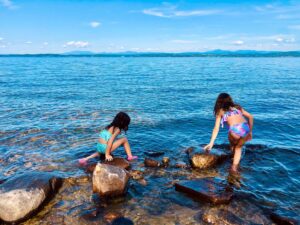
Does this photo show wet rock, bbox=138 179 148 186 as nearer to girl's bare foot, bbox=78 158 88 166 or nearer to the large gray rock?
the large gray rock

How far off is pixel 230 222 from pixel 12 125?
13.3m

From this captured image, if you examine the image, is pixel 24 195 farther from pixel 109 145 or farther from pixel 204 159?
pixel 204 159

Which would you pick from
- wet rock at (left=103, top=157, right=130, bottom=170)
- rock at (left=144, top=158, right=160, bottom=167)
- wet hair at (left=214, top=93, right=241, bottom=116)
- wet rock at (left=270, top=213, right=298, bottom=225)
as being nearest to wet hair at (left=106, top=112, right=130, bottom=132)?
wet rock at (left=103, top=157, right=130, bottom=170)

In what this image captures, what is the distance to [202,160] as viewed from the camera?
9953 millimetres

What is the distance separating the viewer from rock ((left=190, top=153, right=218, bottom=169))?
9920 mm

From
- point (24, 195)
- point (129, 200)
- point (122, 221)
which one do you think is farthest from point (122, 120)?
point (24, 195)

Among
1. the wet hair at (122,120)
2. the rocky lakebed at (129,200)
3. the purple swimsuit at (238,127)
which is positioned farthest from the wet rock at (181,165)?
the wet hair at (122,120)

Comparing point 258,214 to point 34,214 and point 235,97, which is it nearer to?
point 34,214

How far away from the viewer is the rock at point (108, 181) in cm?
763

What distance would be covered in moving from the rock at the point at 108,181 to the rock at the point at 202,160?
309 cm

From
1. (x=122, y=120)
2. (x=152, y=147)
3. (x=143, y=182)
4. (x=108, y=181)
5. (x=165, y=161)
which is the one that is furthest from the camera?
(x=152, y=147)

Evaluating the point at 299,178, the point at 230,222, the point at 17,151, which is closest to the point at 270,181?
the point at 299,178

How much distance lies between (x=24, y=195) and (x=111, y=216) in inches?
85.0

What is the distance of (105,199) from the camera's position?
7629 millimetres
